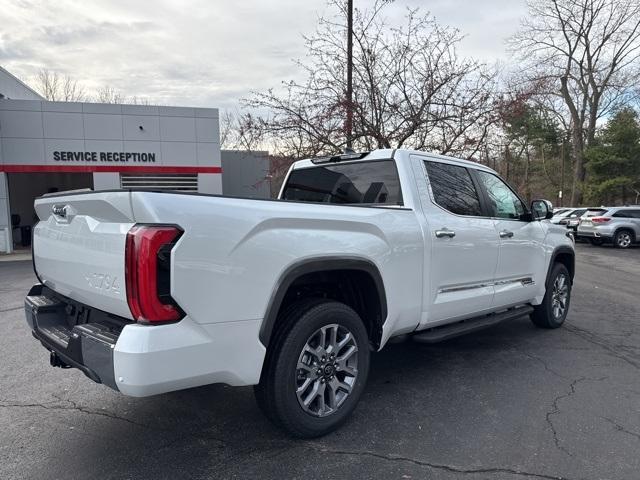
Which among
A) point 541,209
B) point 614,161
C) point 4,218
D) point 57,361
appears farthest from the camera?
point 614,161

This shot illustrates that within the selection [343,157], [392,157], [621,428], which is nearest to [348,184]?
[343,157]

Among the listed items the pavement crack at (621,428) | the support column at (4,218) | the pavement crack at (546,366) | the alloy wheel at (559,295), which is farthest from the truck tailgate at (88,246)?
the support column at (4,218)

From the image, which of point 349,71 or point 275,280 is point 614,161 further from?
point 275,280

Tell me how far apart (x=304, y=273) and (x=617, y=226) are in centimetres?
2005

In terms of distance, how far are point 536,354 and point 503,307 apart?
0.60 metres

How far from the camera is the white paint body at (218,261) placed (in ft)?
7.85

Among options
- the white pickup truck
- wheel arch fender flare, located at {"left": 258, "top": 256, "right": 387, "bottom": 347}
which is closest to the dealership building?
the white pickup truck

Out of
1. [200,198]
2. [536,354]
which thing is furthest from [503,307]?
[200,198]

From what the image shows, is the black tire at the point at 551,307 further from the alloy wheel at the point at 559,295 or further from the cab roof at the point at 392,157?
the cab roof at the point at 392,157

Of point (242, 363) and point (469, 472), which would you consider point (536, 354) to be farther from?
point (242, 363)

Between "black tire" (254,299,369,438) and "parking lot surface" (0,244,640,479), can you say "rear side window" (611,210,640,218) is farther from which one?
"black tire" (254,299,369,438)

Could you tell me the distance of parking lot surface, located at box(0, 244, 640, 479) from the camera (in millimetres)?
2832

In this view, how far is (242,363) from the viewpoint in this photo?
2.71 m

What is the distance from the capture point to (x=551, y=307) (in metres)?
5.88
